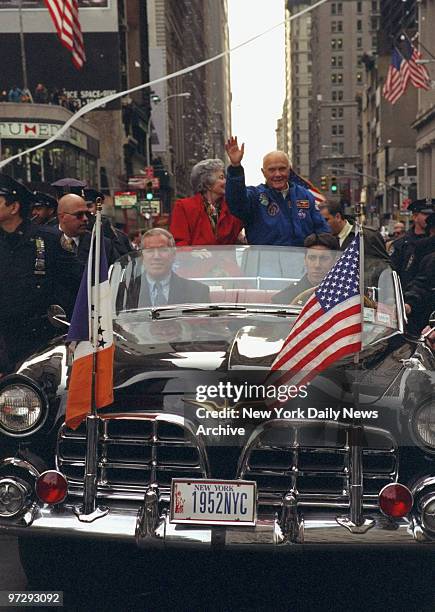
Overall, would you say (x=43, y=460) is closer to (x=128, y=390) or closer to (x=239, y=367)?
(x=128, y=390)

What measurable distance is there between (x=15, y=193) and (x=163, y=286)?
1518 mm

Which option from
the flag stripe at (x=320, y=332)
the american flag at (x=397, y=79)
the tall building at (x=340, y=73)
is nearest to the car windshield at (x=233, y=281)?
the flag stripe at (x=320, y=332)

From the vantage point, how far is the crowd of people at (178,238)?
6.32 metres

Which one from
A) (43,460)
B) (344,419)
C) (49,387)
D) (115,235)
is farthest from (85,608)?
(115,235)

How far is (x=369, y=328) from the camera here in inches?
233

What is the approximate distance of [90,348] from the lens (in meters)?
5.04

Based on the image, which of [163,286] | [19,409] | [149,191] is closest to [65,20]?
[149,191]

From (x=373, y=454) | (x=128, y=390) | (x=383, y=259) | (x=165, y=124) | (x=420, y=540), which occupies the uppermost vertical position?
(x=165, y=124)

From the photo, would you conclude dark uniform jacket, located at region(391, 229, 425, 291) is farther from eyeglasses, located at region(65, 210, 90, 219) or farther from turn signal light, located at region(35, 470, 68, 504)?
turn signal light, located at region(35, 470, 68, 504)

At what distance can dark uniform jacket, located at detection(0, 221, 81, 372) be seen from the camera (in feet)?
23.3

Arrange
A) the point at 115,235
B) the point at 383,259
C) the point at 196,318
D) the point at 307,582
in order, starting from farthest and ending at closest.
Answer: the point at 115,235
the point at 383,259
the point at 196,318
the point at 307,582

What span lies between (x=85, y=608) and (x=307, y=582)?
117cm

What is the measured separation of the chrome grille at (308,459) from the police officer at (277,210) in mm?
2903

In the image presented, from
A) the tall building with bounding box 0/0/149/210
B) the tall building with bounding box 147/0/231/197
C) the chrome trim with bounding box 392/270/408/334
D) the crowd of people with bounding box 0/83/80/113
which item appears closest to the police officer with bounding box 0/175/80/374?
the chrome trim with bounding box 392/270/408/334
